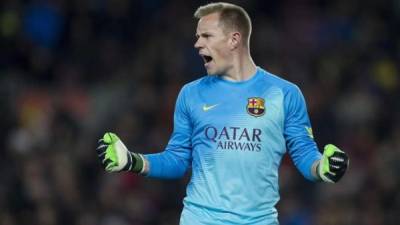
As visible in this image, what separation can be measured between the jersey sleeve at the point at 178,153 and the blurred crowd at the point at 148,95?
469cm

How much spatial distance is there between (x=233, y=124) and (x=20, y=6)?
26.9ft

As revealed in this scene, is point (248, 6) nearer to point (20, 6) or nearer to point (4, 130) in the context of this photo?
point (20, 6)

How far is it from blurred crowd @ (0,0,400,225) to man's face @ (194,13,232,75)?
16.2 ft

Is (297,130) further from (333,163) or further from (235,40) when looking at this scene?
(235,40)

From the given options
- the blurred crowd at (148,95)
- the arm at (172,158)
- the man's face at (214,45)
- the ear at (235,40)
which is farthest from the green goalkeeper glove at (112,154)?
the blurred crowd at (148,95)

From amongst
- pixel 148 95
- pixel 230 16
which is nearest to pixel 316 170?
pixel 230 16

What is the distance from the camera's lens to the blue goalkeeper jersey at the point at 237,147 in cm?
698

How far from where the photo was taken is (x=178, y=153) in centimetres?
727

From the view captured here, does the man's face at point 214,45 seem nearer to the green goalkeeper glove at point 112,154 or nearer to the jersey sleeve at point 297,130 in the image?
the jersey sleeve at point 297,130

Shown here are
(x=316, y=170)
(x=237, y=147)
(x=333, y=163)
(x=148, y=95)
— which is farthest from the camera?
(x=148, y=95)

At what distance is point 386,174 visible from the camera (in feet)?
41.3

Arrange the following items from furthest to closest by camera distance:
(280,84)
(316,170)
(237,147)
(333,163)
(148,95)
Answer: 1. (148,95)
2. (280,84)
3. (237,147)
4. (316,170)
5. (333,163)

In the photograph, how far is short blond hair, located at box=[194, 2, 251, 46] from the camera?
723 cm

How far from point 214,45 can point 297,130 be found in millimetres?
751
